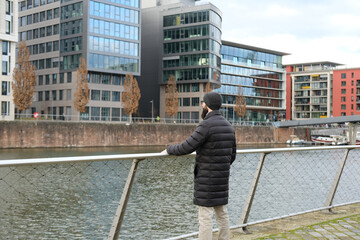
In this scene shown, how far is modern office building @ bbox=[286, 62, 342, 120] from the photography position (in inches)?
5054

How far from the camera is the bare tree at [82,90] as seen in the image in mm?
66562

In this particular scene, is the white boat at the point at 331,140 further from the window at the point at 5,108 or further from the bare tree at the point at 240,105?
the window at the point at 5,108

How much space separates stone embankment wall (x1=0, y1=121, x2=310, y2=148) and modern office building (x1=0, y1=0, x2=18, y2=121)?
8.82 meters

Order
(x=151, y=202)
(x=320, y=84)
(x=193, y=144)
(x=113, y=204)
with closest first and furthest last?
(x=193, y=144)
(x=113, y=204)
(x=151, y=202)
(x=320, y=84)

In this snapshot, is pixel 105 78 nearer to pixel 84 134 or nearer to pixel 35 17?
pixel 35 17

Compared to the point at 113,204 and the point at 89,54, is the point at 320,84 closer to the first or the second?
the point at 89,54

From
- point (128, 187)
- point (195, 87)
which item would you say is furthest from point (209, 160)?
point (195, 87)

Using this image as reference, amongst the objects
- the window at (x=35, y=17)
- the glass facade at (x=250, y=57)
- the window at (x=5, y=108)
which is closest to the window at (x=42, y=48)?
the window at (x=35, y=17)

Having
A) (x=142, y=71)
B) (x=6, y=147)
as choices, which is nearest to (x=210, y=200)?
(x=6, y=147)

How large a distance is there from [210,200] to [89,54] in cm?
6836

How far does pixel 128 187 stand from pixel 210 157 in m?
0.92

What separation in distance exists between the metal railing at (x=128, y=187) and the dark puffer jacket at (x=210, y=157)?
15.5 inches

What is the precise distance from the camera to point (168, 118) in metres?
84.0

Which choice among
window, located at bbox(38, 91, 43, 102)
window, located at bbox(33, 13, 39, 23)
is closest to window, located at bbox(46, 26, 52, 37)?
window, located at bbox(33, 13, 39, 23)
